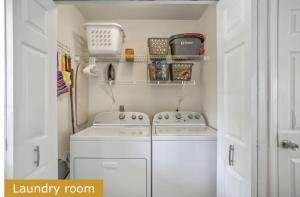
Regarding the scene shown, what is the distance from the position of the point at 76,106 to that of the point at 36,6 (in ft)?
4.21

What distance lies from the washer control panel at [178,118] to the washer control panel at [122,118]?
16 centimetres

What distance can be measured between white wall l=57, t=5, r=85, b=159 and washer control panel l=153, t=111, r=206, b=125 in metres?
1.05

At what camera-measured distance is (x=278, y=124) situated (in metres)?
1.05

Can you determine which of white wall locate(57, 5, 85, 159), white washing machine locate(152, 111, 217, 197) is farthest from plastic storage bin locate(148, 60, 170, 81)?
white wall locate(57, 5, 85, 159)

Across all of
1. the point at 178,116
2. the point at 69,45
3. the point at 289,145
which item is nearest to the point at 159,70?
the point at 178,116

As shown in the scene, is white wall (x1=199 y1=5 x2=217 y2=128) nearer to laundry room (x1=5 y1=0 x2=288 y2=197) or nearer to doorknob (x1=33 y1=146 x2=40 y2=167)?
laundry room (x1=5 y1=0 x2=288 y2=197)

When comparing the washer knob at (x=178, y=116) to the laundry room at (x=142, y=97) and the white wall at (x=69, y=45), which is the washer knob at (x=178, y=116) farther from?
the white wall at (x=69, y=45)

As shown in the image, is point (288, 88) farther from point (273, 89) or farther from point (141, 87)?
point (141, 87)

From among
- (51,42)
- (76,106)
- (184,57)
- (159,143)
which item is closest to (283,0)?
(184,57)

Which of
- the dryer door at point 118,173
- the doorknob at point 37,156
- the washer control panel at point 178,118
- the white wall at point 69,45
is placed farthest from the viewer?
the washer control panel at point 178,118

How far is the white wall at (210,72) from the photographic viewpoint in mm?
2105

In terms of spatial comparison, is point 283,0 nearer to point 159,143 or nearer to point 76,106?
point 159,143

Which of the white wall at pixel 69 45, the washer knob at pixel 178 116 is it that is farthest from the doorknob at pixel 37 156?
the washer knob at pixel 178 116

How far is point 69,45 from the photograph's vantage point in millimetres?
2109
